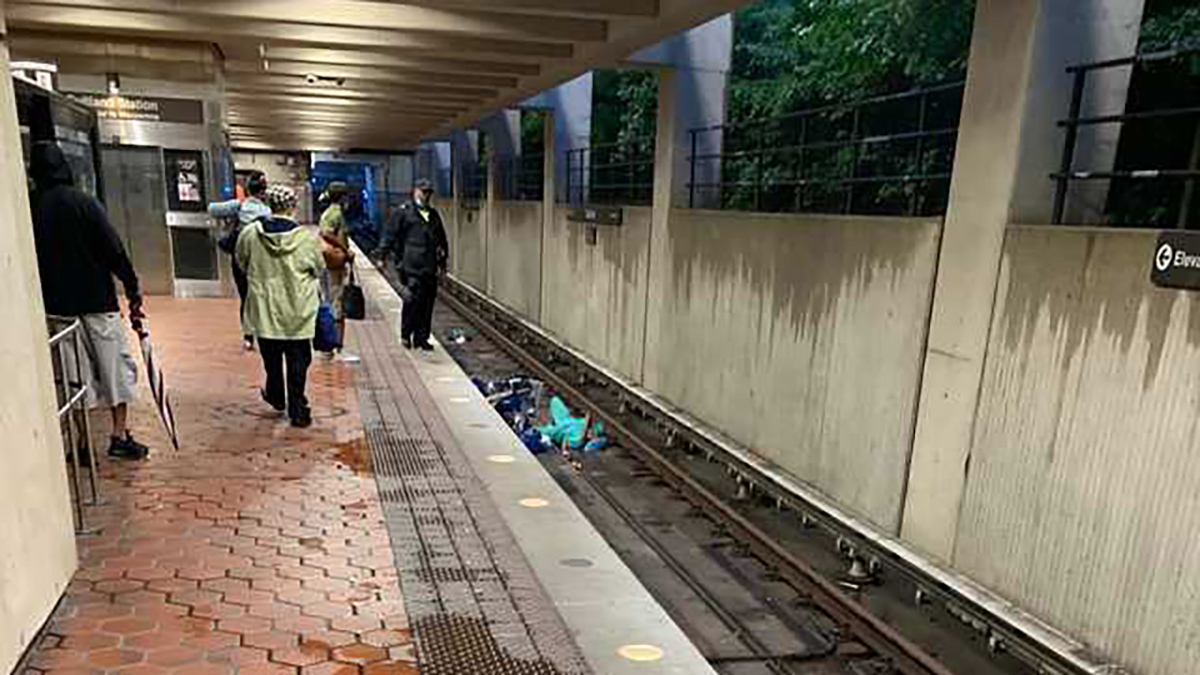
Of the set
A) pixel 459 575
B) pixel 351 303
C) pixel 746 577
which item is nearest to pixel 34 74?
pixel 351 303

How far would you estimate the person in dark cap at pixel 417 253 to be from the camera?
9438 mm

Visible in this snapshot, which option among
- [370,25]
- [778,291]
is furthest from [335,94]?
[778,291]

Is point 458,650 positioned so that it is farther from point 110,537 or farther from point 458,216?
point 458,216

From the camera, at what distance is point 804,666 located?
4.34m

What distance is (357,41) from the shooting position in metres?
A: 7.52

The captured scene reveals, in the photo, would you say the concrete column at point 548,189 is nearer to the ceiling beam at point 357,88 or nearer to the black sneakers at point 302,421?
the ceiling beam at point 357,88

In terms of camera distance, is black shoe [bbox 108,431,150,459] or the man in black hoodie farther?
black shoe [bbox 108,431,150,459]

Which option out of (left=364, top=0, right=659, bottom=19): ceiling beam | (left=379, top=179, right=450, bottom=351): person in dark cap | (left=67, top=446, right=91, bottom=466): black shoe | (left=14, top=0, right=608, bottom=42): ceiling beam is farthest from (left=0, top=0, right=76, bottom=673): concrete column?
(left=379, top=179, right=450, bottom=351): person in dark cap

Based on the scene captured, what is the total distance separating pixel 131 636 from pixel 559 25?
5.62 m

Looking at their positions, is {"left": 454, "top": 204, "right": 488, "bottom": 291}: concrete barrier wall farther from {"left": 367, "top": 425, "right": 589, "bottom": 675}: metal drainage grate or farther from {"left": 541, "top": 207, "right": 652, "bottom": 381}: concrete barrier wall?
{"left": 367, "top": 425, "right": 589, "bottom": 675}: metal drainage grate

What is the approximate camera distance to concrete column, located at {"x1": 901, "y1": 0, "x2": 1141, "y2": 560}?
4059 millimetres

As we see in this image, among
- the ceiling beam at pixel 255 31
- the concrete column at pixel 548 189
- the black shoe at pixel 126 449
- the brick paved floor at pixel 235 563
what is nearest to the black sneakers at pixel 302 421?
the brick paved floor at pixel 235 563

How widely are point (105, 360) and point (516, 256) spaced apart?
10.9 meters

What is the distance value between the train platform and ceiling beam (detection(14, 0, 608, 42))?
10.1 feet
